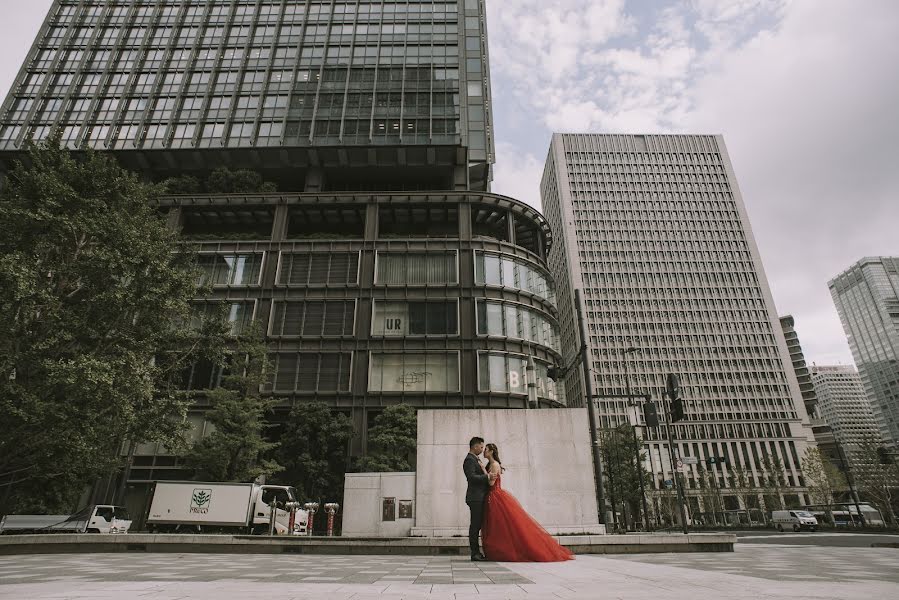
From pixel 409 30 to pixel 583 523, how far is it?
4884 cm

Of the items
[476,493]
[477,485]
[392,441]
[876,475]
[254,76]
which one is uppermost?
[254,76]

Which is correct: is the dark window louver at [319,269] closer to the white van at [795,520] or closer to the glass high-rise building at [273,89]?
the glass high-rise building at [273,89]

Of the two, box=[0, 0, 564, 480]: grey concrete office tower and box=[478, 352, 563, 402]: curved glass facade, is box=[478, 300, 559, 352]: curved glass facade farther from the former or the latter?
box=[478, 352, 563, 402]: curved glass facade

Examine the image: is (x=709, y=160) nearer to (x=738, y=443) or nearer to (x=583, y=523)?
(x=738, y=443)

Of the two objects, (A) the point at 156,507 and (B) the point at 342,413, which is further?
(B) the point at 342,413

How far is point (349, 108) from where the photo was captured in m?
42.5

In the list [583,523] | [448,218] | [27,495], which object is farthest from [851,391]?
[27,495]

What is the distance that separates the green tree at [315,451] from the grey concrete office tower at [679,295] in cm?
6878

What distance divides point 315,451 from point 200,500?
304 inches

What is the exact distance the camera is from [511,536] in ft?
26.1

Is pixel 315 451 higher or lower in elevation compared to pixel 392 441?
lower

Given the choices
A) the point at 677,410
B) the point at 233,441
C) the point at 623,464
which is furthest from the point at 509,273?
the point at 623,464

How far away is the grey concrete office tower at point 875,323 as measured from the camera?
443ft

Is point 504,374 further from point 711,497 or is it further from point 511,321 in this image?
point 711,497
